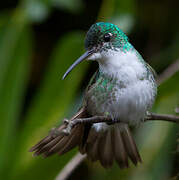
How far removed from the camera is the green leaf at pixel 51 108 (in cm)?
285

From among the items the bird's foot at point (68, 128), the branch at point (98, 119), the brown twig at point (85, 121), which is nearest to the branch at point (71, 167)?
the brown twig at point (85, 121)

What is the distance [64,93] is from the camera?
3.04m

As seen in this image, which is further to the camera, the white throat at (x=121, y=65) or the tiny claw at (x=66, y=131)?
the white throat at (x=121, y=65)

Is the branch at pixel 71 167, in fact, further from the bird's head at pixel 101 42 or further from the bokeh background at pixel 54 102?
the bird's head at pixel 101 42

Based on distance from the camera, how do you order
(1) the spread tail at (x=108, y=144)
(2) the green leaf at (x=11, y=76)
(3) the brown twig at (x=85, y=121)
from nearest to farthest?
(3) the brown twig at (x=85, y=121) < (1) the spread tail at (x=108, y=144) < (2) the green leaf at (x=11, y=76)

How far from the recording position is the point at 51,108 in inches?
120

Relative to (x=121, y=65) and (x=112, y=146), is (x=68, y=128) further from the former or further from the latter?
(x=112, y=146)

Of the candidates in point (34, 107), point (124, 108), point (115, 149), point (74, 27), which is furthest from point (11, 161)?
point (74, 27)

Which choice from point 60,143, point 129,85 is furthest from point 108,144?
point 129,85

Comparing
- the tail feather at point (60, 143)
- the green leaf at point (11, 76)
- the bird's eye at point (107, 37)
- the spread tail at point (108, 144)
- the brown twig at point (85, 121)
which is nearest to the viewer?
the brown twig at point (85, 121)

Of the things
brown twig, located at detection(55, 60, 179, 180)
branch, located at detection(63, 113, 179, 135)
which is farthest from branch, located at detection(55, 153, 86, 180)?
branch, located at detection(63, 113, 179, 135)

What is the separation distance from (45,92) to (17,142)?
440mm

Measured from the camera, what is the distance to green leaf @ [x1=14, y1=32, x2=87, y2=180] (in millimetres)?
2848

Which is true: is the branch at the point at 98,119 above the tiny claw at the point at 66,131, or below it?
below
